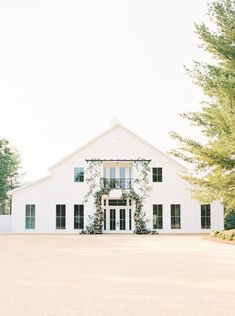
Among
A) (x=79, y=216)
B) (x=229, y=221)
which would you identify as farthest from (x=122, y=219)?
(x=229, y=221)

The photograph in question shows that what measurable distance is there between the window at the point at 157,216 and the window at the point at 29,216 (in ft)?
27.0

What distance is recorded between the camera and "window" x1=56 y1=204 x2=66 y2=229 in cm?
3772

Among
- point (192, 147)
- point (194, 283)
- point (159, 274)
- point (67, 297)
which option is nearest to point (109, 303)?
point (67, 297)

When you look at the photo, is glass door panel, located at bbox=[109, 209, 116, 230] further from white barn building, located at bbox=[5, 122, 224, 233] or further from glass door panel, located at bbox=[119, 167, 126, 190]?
glass door panel, located at bbox=[119, 167, 126, 190]

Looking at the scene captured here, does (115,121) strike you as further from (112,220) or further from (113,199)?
(112,220)

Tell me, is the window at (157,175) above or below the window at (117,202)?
above

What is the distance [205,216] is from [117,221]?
19.6 ft

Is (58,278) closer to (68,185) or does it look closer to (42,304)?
(42,304)

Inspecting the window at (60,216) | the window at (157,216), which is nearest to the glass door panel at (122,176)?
the window at (157,216)

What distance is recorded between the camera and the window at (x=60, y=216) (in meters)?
37.7

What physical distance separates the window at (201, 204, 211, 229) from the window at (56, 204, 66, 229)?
937 centimetres

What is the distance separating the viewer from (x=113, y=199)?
38.5 meters

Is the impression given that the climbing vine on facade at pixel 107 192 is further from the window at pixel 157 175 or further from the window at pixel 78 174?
the window at pixel 157 175

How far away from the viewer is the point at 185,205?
38000mm
